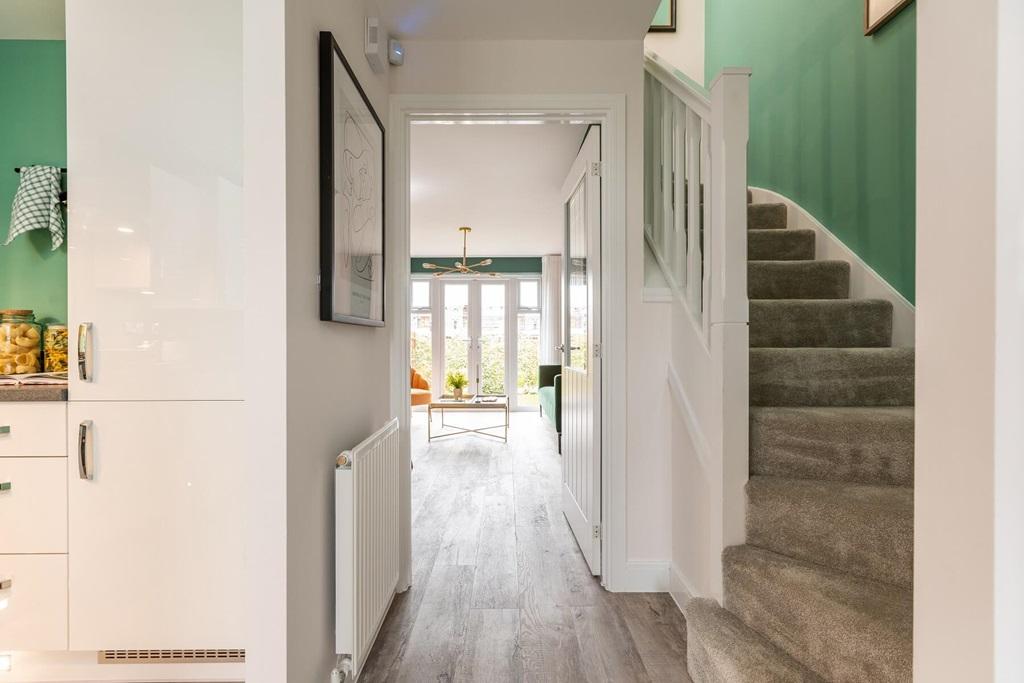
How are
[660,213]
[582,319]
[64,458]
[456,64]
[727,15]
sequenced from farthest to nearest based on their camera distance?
1. [727,15]
2. [582,319]
3. [660,213]
4. [456,64]
5. [64,458]

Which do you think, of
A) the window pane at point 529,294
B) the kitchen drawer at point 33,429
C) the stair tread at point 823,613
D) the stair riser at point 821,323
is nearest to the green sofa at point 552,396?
the window pane at point 529,294

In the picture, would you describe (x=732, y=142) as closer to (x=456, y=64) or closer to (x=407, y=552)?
(x=456, y=64)

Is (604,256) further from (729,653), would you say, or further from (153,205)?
(153,205)

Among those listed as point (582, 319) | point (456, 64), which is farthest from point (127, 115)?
point (582, 319)

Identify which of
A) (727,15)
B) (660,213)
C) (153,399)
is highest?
(727,15)

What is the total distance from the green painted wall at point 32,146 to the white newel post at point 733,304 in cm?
256

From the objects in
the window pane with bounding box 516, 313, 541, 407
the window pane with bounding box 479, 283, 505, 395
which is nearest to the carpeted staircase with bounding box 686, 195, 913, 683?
the window pane with bounding box 516, 313, 541, 407

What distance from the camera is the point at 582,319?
2.96 metres

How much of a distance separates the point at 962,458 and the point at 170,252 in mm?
2003

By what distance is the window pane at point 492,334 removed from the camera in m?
8.82

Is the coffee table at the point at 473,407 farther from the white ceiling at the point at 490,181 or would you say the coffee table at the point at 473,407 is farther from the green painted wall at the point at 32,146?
the green painted wall at the point at 32,146

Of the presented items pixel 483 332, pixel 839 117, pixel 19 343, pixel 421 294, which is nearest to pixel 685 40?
Answer: pixel 839 117

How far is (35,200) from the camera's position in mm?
2043

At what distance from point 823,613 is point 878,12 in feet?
8.72
